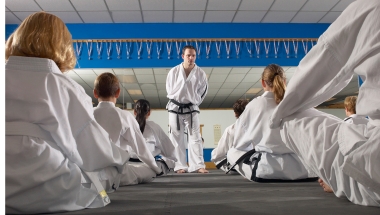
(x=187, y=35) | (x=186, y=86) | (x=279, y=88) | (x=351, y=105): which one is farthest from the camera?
(x=187, y=35)

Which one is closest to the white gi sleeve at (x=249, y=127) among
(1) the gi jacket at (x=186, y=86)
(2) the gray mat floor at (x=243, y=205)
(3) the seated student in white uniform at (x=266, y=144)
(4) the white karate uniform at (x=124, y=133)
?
(3) the seated student in white uniform at (x=266, y=144)

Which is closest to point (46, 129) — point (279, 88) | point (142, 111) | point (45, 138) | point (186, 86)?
point (45, 138)

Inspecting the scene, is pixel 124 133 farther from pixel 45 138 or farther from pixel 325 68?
pixel 325 68

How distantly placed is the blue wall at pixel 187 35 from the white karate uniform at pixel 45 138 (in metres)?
5.47

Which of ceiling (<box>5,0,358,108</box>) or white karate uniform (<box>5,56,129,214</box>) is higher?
ceiling (<box>5,0,358,108</box>)

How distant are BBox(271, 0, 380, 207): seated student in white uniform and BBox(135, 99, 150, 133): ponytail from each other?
2.29 metres

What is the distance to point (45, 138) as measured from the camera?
1.31 m

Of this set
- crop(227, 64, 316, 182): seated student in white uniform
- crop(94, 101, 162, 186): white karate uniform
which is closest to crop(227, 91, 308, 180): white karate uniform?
crop(227, 64, 316, 182): seated student in white uniform

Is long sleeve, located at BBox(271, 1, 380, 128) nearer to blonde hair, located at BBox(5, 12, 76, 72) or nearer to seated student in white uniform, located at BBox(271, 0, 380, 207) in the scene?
seated student in white uniform, located at BBox(271, 0, 380, 207)

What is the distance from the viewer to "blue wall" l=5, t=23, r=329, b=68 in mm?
6707

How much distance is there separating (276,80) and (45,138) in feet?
6.38

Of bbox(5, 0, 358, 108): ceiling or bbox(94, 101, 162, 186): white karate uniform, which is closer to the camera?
bbox(94, 101, 162, 186): white karate uniform

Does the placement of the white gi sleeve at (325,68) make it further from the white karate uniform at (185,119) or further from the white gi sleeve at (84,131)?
the white karate uniform at (185,119)

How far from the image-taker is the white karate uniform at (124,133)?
2.70 metres
